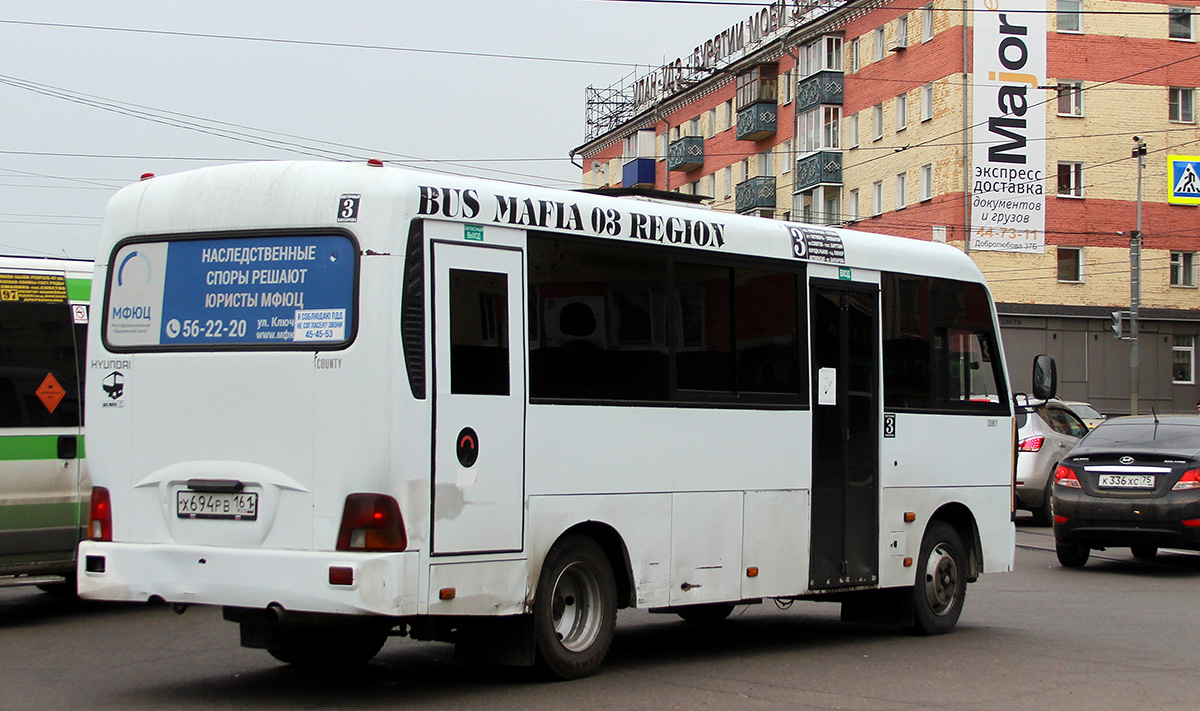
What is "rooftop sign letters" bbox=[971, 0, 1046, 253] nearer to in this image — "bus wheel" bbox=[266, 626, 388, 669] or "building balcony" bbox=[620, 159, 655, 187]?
"building balcony" bbox=[620, 159, 655, 187]

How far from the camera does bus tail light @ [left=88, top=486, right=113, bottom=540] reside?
8.17m

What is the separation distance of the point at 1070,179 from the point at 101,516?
1854 inches

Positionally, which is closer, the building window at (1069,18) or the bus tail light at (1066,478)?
the bus tail light at (1066,478)

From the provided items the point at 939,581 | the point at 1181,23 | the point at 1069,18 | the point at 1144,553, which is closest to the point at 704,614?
the point at 939,581

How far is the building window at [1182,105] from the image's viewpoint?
2048 inches

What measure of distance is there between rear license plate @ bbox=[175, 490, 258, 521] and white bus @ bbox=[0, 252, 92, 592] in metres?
3.94

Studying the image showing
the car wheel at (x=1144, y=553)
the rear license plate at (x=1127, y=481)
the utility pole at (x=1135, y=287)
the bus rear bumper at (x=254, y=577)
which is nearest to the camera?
the bus rear bumper at (x=254, y=577)

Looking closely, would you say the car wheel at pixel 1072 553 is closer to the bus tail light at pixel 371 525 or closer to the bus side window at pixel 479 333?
the bus side window at pixel 479 333

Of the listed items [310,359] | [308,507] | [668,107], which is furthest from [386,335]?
[668,107]

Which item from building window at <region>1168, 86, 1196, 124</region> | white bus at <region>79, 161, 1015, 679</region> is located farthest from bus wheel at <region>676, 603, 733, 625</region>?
building window at <region>1168, 86, 1196, 124</region>

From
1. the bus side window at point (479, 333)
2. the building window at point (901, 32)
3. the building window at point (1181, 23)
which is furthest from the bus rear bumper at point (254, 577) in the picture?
the building window at point (1181, 23)

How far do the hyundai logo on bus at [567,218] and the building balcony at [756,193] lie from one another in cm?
5471

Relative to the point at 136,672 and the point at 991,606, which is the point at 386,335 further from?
the point at 991,606

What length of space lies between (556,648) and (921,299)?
15.5ft
